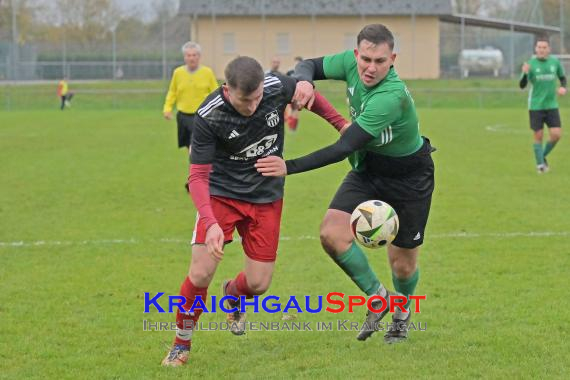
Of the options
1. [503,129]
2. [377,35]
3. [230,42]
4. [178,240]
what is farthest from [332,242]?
[230,42]

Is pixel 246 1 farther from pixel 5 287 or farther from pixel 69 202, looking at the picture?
pixel 5 287

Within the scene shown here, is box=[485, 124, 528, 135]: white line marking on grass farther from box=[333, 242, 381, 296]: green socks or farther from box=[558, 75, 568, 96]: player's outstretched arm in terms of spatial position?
box=[333, 242, 381, 296]: green socks

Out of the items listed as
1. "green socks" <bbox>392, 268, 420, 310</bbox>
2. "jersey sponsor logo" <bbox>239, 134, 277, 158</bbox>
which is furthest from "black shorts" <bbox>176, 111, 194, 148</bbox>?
"jersey sponsor logo" <bbox>239, 134, 277, 158</bbox>

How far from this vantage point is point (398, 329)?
6.18m

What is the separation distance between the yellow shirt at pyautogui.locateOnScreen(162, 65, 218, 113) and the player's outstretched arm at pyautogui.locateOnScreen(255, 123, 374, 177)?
8640mm

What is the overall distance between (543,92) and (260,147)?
35.2 ft

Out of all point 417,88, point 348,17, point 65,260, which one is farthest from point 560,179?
point 348,17

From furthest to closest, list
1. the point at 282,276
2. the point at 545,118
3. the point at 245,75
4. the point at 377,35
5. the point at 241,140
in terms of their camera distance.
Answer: the point at 545,118 → the point at 282,276 → the point at 241,140 → the point at 377,35 → the point at 245,75

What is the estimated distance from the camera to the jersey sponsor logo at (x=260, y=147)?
566 cm

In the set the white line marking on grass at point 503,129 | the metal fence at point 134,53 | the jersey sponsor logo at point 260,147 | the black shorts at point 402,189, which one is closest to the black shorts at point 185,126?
the black shorts at point 402,189

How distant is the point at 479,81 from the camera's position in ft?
148

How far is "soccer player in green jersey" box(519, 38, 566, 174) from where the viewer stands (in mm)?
15398

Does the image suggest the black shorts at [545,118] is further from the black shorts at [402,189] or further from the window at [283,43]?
the window at [283,43]

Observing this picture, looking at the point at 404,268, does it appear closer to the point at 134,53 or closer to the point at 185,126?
the point at 185,126
